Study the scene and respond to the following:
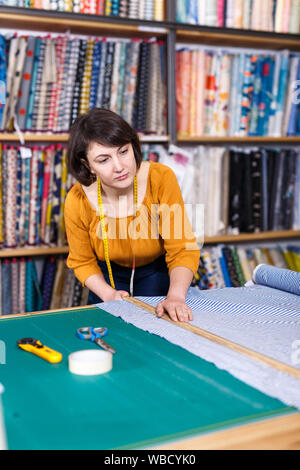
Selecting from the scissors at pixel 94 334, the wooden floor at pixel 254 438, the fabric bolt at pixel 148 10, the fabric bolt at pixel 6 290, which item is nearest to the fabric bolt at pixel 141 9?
the fabric bolt at pixel 148 10

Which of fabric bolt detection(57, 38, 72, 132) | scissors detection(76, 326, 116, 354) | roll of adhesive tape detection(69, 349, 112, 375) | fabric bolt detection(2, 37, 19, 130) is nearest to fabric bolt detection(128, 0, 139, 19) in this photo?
fabric bolt detection(57, 38, 72, 132)

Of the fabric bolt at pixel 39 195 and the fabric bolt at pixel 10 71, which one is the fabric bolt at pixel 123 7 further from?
the fabric bolt at pixel 39 195

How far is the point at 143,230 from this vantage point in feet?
5.69

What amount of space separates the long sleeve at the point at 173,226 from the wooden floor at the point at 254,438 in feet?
3.00

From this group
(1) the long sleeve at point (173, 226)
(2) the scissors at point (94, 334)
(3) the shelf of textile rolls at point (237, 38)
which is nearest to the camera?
(2) the scissors at point (94, 334)

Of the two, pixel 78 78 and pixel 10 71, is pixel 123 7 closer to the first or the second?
pixel 78 78

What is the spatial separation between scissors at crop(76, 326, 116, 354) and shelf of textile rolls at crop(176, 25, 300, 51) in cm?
185

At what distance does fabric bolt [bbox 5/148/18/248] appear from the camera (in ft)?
7.75

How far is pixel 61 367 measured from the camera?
0.98 m

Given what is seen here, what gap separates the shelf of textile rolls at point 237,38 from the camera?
2.58 metres

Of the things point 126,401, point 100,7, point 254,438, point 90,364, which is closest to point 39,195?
point 100,7
